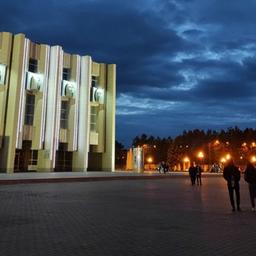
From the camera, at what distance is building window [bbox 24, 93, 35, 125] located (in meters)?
49.5

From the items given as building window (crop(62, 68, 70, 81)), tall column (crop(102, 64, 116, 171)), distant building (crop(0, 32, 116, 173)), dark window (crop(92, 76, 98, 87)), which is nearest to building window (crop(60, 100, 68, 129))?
distant building (crop(0, 32, 116, 173))

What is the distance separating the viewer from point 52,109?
50594 mm

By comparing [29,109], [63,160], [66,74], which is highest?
[66,74]

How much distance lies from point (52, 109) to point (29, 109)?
2.83 metres

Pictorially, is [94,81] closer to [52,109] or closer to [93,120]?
→ [93,120]

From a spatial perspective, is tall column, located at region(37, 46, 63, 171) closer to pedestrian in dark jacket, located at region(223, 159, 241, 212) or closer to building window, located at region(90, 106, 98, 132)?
building window, located at region(90, 106, 98, 132)

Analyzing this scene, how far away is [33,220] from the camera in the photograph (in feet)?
33.9

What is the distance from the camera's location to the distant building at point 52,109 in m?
46.5

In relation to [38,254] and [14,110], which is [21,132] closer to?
[14,110]

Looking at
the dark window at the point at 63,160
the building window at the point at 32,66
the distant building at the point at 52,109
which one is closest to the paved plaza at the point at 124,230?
the distant building at the point at 52,109

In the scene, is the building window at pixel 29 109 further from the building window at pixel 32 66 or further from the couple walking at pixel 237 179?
the couple walking at pixel 237 179

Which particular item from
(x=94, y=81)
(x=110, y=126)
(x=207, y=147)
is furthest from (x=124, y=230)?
(x=207, y=147)

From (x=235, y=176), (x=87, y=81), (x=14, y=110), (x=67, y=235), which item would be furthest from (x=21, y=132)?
(x=67, y=235)

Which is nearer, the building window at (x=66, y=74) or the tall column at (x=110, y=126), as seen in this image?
the building window at (x=66, y=74)
